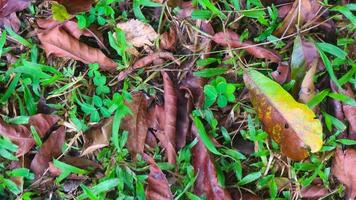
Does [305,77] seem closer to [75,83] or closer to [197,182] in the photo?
[197,182]

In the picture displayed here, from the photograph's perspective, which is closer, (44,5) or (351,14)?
(351,14)

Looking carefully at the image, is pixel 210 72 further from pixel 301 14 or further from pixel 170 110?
pixel 301 14

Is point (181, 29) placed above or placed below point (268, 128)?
above

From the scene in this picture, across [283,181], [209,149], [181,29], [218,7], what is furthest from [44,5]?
[283,181]

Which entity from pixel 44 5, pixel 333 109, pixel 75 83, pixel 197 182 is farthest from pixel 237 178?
pixel 44 5

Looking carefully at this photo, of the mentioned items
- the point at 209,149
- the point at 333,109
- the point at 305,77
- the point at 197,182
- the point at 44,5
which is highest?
the point at 44,5

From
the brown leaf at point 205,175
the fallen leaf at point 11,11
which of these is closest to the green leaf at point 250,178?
the brown leaf at point 205,175

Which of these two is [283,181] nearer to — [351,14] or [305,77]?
[305,77]
